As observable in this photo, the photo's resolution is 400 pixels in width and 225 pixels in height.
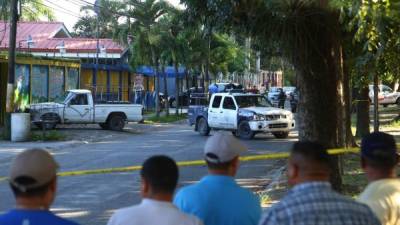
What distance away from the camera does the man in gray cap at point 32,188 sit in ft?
10.00

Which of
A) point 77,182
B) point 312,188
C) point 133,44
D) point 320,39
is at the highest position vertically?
point 133,44

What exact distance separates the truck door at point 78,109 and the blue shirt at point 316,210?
24.0 metres

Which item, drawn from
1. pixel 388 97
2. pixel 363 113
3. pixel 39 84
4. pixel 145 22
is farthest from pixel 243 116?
pixel 388 97

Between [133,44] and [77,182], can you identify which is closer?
[77,182]

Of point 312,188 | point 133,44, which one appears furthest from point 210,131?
point 312,188

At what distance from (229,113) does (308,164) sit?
69.0ft

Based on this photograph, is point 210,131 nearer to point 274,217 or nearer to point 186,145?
point 186,145

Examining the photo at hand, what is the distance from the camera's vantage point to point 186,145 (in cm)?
2136

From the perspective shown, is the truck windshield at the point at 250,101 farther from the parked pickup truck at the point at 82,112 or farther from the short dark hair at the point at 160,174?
the short dark hair at the point at 160,174

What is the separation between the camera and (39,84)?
101 feet

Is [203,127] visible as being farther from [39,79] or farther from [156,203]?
[156,203]

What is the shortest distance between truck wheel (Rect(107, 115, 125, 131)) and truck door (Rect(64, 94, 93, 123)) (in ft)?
3.70

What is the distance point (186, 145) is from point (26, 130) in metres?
5.63

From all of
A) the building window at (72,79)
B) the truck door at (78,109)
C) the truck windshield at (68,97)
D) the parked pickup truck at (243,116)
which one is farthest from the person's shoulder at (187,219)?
the building window at (72,79)
